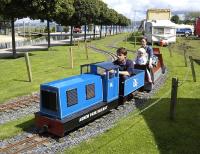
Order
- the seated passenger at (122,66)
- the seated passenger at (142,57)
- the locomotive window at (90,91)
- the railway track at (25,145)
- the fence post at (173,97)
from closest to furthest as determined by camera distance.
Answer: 1. the railway track at (25,145)
2. the locomotive window at (90,91)
3. the fence post at (173,97)
4. the seated passenger at (122,66)
5. the seated passenger at (142,57)

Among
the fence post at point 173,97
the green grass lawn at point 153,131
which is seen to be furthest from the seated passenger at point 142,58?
the fence post at point 173,97

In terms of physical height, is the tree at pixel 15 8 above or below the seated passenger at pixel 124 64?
above

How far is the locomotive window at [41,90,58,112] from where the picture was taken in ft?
32.2

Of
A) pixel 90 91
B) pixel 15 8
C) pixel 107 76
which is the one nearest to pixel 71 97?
pixel 90 91

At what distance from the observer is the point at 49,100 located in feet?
32.8

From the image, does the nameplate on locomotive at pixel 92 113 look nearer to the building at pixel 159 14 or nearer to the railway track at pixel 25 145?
the railway track at pixel 25 145

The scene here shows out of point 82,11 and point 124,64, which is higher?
point 82,11

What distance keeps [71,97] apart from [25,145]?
6.41 feet

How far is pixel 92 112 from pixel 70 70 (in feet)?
37.4

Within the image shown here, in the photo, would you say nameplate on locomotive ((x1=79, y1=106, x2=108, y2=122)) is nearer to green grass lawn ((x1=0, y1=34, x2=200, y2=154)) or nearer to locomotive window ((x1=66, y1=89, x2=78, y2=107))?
locomotive window ((x1=66, y1=89, x2=78, y2=107))

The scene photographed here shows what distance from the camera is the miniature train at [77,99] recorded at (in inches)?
384

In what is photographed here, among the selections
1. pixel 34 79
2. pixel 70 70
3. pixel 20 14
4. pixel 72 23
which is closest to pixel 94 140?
pixel 34 79

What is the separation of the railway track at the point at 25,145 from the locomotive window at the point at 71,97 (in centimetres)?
129

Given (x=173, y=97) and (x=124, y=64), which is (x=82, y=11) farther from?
(x=173, y=97)
